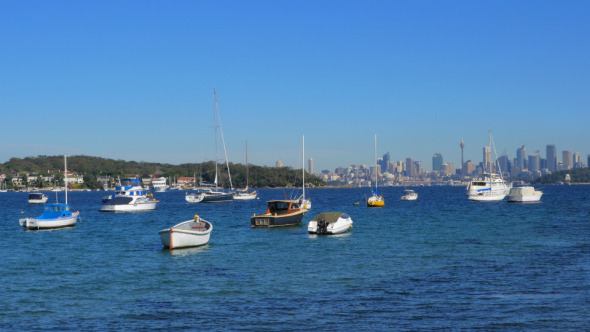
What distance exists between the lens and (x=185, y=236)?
4619 centimetres

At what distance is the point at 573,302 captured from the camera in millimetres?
25484

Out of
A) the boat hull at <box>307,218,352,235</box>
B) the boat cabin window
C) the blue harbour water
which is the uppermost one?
the boat cabin window

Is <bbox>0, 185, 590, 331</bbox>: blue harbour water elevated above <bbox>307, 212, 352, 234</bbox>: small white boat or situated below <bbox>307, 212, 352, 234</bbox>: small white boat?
below

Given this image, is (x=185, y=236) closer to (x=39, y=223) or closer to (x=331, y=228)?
(x=331, y=228)

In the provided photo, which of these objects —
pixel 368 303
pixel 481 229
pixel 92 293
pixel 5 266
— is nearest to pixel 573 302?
pixel 368 303

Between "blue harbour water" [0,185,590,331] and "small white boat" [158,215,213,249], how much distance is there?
0.71 metres

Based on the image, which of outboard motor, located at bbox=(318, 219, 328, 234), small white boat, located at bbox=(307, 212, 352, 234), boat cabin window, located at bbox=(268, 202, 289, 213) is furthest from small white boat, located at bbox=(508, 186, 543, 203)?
outboard motor, located at bbox=(318, 219, 328, 234)

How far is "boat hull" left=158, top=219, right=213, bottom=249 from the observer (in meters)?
45.6

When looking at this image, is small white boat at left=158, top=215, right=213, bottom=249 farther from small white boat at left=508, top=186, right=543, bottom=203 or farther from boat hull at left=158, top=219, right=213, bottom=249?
small white boat at left=508, top=186, right=543, bottom=203

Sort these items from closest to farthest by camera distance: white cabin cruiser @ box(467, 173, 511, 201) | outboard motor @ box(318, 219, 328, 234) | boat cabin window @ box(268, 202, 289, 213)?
outboard motor @ box(318, 219, 328, 234) < boat cabin window @ box(268, 202, 289, 213) < white cabin cruiser @ box(467, 173, 511, 201)

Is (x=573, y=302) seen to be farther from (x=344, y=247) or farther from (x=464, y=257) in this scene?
(x=344, y=247)

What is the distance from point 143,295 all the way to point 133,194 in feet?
274

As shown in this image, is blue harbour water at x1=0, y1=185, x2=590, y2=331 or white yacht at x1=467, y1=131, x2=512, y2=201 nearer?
blue harbour water at x1=0, y1=185, x2=590, y2=331

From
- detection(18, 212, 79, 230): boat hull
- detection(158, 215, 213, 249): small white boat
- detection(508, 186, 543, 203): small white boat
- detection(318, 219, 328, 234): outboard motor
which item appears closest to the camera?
detection(158, 215, 213, 249): small white boat
